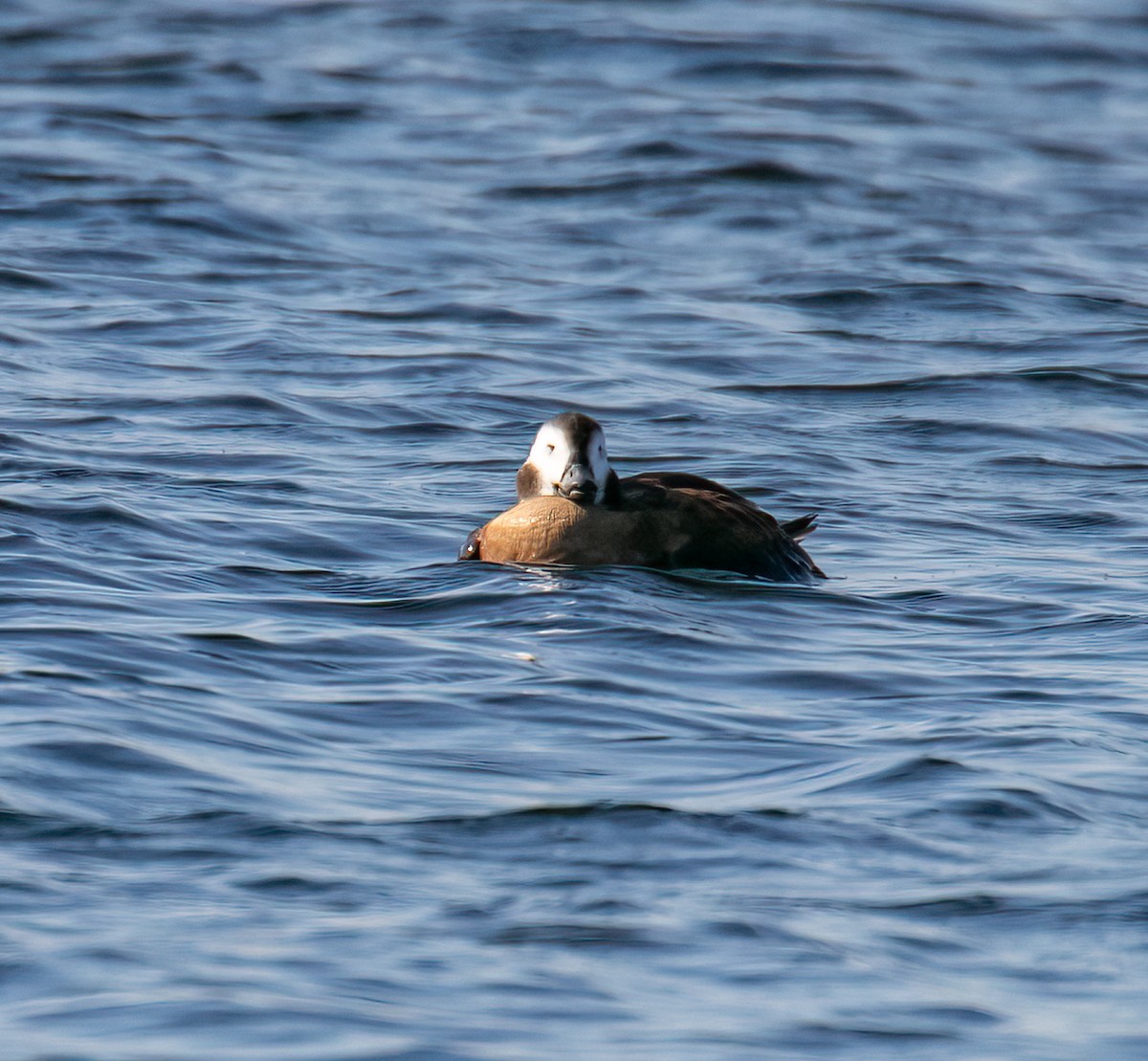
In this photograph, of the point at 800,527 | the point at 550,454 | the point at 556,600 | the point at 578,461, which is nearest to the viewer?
Answer: the point at 556,600

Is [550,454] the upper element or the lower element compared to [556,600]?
upper

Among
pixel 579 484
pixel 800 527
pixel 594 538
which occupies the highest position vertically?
pixel 579 484

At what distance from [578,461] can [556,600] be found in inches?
23.6

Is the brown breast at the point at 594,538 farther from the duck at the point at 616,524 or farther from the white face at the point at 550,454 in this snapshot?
the white face at the point at 550,454

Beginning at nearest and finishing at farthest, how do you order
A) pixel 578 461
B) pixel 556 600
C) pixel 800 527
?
pixel 556 600
pixel 578 461
pixel 800 527

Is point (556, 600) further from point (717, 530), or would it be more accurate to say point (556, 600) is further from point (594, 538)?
point (717, 530)

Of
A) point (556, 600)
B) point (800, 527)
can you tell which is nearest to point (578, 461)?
point (556, 600)

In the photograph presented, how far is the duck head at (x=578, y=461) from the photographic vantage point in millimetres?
9148

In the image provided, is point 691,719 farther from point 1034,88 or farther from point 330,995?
point 1034,88

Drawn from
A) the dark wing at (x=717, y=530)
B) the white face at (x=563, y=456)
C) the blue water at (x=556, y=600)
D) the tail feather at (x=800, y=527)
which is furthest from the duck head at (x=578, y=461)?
the tail feather at (x=800, y=527)

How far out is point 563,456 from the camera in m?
9.20

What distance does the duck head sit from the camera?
9.15m

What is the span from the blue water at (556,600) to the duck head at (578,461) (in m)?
0.33

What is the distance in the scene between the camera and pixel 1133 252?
19.8 metres
